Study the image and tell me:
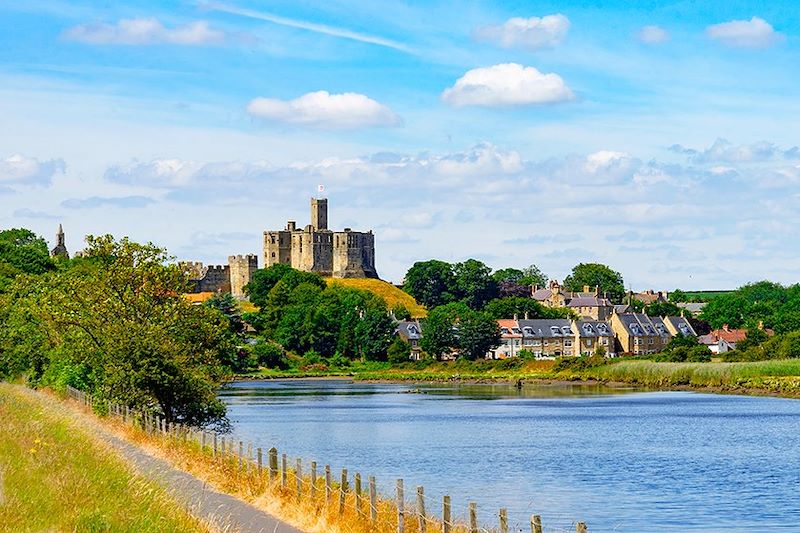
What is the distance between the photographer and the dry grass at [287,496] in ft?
68.0

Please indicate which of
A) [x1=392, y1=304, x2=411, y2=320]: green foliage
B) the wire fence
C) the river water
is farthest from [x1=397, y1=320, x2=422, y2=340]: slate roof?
the wire fence

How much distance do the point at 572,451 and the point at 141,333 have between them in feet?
59.7

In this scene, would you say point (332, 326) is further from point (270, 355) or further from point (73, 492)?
point (73, 492)

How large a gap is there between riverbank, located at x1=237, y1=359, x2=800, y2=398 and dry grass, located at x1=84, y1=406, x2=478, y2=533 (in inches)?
2494

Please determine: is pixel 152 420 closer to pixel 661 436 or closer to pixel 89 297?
pixel 89 297

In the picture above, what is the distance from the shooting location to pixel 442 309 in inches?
6550

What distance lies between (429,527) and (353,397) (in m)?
77.0

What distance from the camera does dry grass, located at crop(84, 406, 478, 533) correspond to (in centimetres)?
2073

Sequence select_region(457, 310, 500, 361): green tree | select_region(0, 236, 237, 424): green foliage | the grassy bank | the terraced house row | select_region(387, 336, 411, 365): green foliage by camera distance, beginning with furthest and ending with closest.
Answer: the terraced house row < select_region(457, 310, 500, 361): green tree < select_region(387, 336, 411, 365): green foliage < select_region(0, 236, 237, 424): green foliage < the grassy bank

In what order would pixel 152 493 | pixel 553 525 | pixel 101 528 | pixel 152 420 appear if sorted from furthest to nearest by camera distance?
pixel 152 420 < pixel 553 525 < pixel 152 493 < pixel 101 528

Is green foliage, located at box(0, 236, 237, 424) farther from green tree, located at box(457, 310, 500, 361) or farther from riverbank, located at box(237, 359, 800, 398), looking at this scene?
green tree, located at box(457, 310, 500, 361)

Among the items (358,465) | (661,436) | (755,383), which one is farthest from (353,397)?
(358,465)

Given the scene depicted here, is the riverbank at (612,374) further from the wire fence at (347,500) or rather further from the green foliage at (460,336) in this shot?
the wire fence at (347,500)

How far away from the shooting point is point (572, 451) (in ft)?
168
